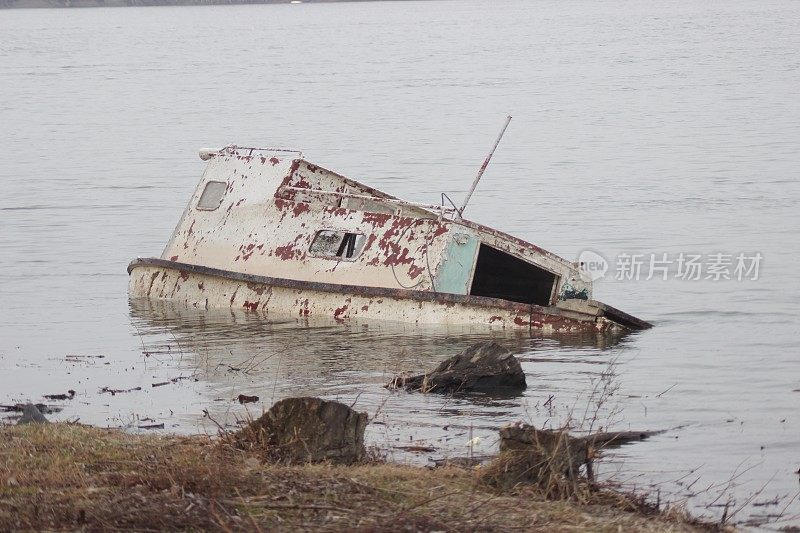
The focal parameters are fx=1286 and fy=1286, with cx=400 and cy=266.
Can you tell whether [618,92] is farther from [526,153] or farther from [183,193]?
[183,193]

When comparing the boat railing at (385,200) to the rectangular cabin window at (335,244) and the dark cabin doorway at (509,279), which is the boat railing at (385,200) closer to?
the rectangular cabin window at (335,244)

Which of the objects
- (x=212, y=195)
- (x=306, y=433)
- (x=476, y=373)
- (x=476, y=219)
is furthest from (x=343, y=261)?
(x=476, y=219)

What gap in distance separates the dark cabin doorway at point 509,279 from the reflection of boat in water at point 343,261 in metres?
0.01

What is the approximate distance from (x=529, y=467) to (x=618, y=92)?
52.3 m

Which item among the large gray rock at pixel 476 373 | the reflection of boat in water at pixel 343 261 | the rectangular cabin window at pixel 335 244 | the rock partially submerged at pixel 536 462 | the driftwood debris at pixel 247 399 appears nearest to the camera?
the rock partially submerged at pixel 536 462

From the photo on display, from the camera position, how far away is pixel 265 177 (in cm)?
1634

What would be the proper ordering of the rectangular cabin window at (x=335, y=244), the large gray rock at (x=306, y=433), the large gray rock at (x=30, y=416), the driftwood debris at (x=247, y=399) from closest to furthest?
the large gray rock at (x=306, y=433) < the large gray rock at (x=30, y=416) < the driftwood debris at (x=247, y=399) < the rectangular cabin window at (x=335, y=244)

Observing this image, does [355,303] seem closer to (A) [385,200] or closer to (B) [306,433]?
(A) [385,200]

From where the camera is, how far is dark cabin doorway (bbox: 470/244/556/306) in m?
15.5

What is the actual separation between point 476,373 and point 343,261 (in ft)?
12.9

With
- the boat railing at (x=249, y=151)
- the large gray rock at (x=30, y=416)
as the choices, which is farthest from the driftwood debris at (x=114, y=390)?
the boat railing at (x=249, y=151)

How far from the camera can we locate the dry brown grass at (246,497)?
623cm

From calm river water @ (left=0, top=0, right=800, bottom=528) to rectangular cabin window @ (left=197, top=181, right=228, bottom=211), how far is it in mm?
1541

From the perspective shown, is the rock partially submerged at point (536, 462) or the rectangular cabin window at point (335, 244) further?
the rectangular cabin window at point (335, 244)
